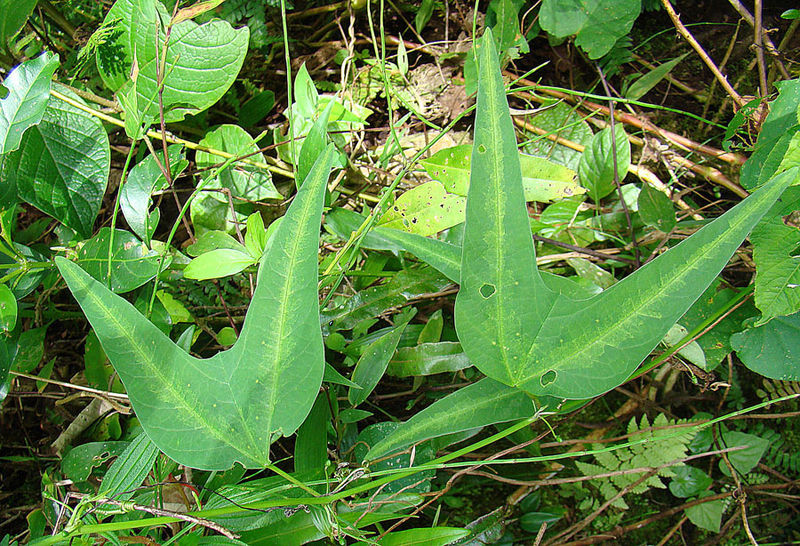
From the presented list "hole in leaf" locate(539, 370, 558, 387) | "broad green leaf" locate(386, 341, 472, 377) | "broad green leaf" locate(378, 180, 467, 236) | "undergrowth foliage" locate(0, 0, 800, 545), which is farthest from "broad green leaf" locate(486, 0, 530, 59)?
"hole in leaf" locate(539, 370, 558, 387)

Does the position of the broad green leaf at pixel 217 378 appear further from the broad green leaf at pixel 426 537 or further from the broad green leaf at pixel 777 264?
the broad green leaf at pixel 777 264

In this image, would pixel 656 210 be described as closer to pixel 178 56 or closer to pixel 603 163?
pixel 603 163

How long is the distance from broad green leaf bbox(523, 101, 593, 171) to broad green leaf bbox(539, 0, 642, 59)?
4.8 inches

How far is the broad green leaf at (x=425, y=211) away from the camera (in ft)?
2.84

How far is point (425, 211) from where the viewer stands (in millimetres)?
871

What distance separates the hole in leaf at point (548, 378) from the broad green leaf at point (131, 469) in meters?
0.53

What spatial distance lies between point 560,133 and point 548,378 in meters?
0.70

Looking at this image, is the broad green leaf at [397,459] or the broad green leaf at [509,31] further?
the broad green leaf at [509,31]

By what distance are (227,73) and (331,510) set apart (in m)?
0.75

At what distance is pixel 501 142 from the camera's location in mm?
507

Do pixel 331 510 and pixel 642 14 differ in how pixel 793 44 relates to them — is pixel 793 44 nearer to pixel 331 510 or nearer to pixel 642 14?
pixel 642 14

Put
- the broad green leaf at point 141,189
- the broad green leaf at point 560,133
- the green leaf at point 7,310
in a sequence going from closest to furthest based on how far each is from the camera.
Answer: the green leaf at point 7,310 < the broad green leaf at point 141,189 < the broad green leaf at point 560,133

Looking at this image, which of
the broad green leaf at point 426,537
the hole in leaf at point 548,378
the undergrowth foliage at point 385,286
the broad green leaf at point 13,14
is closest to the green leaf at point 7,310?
the undergrowth foliage at point 385,286

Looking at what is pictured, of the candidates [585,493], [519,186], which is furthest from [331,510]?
[585,493]
